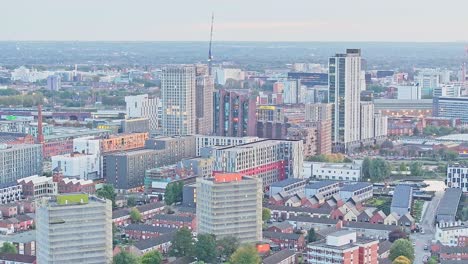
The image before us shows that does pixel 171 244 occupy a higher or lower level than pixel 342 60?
lower

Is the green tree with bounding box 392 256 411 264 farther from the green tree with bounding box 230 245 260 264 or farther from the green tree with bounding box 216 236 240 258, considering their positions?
the green tree with bounding box 216 236 240 258

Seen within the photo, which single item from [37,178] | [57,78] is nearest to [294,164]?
[37,178]

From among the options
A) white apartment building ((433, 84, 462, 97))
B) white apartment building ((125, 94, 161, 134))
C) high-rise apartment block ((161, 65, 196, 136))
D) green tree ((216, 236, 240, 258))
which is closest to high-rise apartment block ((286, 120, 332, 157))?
high-rise apartment block ((161, 65, 196, 136))

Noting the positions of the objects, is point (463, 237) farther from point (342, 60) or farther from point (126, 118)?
point (126, 118)

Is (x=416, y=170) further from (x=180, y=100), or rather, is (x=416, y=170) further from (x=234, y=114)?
(x=180, y=100)

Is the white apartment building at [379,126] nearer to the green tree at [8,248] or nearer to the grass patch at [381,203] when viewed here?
the grass patch at [381,203]

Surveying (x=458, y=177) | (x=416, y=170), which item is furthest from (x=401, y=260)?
(x=416, y=170)

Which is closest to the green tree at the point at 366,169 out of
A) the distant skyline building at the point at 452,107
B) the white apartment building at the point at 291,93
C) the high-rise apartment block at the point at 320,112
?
the high-rise apartment block at the point at 320,112

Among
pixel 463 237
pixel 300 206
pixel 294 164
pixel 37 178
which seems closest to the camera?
pixel 463 237
